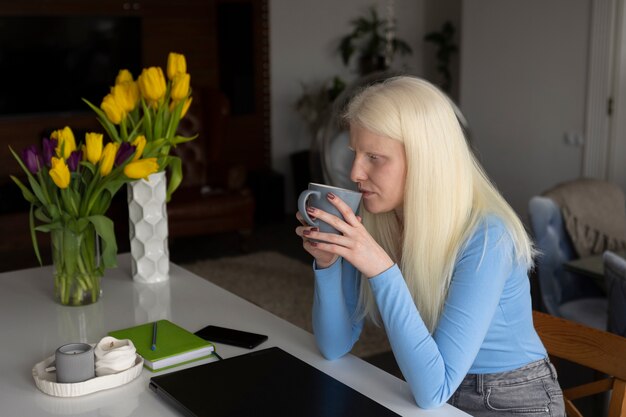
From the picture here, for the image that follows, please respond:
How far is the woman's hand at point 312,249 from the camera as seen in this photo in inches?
58.2

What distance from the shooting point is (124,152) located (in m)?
1.94

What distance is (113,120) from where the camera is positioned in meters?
2.07

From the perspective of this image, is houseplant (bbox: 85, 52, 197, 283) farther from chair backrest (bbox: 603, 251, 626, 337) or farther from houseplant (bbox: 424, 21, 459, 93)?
houseplant (bbox: 424, 21, 459, 93)

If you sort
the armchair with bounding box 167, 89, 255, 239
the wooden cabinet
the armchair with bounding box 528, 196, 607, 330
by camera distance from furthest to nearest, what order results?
the wooden cabinet, the armchair with bounding box 167, 89, 255, 239, the armchair with bounding box 528, 196, 607, 330

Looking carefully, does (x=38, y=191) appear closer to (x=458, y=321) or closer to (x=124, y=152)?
(x=124, y=152)

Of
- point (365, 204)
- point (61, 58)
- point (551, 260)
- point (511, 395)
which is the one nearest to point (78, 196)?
point (365, 204)

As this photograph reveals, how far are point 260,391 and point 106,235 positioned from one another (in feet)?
2.21

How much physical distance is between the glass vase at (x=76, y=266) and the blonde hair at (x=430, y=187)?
0.76 metres

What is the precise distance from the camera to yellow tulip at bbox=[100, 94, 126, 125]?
6.72 ft

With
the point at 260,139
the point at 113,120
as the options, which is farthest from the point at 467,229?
the point at 260,139

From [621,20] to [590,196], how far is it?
2011 mm

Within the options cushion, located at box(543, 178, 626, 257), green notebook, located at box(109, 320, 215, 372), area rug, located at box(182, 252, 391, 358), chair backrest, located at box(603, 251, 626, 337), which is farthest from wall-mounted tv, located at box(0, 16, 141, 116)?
green notebook, located at box(109, 320, 215, 372)

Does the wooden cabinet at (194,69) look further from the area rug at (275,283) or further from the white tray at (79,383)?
the white tray at (79,383)

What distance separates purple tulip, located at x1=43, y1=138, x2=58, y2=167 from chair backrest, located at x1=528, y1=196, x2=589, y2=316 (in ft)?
6.41
